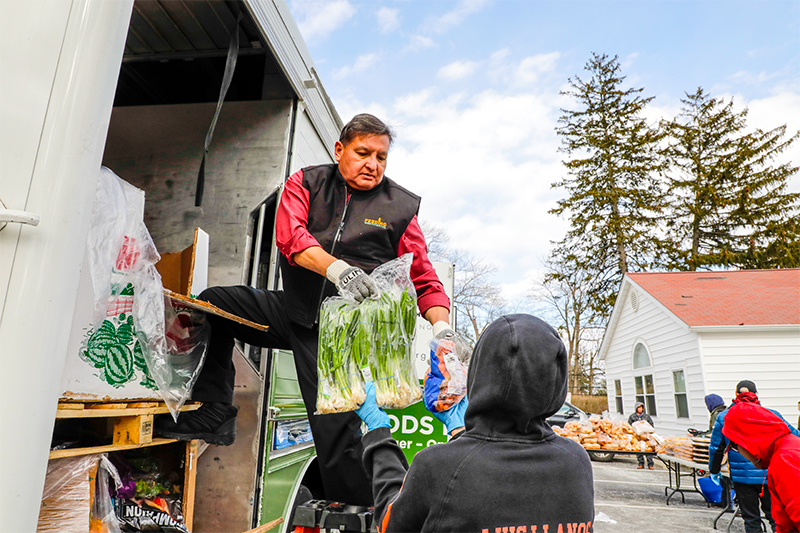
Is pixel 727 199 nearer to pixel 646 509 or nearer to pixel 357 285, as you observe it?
pixel 646 509

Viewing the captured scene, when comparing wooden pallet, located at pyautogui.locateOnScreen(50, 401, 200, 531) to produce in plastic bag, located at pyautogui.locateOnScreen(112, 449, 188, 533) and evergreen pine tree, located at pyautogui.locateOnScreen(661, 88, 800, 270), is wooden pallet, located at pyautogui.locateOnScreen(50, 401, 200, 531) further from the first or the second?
evergreen pine tree, located at pyautogui.locateOnScreen(661, 88, 800, 270)

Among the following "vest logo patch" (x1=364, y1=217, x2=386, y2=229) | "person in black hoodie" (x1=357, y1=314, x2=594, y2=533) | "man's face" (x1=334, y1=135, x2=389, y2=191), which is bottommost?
"person in black hoodie" (x1=357, y1=314, x2=594, y2=533)

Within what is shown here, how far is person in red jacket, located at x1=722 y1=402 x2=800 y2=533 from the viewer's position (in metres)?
4.62

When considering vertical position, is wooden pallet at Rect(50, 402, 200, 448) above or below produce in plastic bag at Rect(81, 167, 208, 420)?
below

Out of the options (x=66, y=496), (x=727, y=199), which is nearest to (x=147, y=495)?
(x=66, y=496)

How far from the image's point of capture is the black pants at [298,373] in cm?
231

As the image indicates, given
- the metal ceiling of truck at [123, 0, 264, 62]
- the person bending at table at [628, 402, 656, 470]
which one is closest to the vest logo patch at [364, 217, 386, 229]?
the metal ceiling of truck at [123, 0, 264, 62]

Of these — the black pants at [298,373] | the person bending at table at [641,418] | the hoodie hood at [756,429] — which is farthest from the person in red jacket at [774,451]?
the person bending at table at [641,418]

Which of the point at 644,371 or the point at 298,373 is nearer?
the point at 298,373

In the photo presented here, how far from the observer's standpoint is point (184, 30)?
324 centimetres

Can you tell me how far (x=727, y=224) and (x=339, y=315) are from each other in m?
27.6

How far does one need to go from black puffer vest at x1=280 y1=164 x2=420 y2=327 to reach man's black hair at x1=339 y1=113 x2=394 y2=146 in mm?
183

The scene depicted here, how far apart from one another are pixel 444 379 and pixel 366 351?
0.38 m

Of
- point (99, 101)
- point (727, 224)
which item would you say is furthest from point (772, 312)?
point (99, 101)
